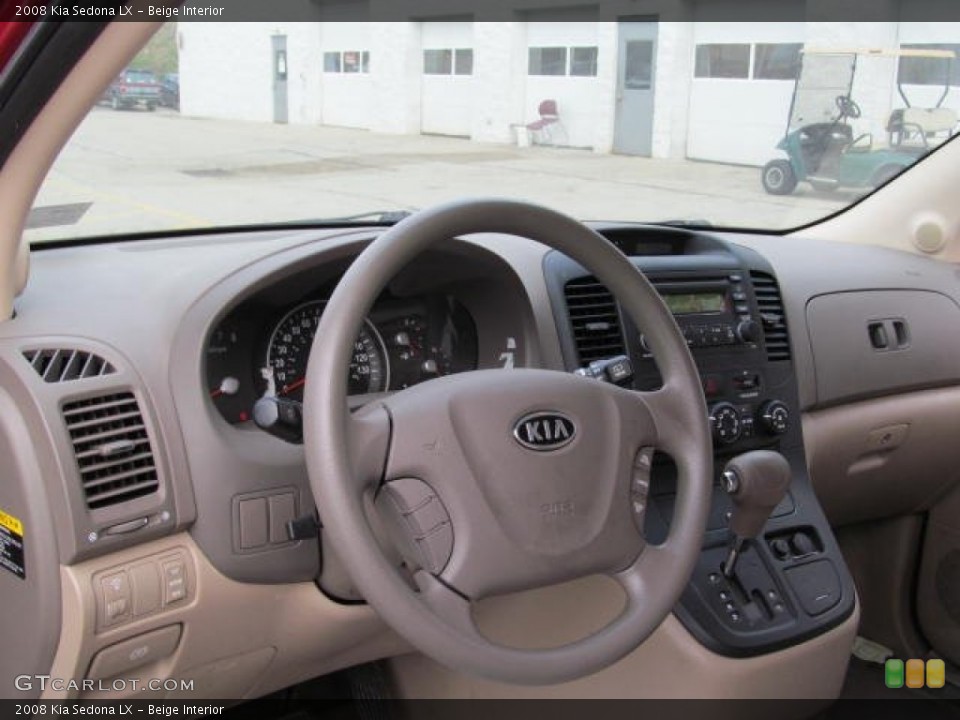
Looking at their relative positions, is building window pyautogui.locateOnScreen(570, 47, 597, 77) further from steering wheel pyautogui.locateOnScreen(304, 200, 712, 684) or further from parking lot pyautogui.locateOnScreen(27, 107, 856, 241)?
steering wheel pyautogui.locateOnScreen(304, 200, 712, 684)

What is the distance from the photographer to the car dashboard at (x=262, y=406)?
1.59m

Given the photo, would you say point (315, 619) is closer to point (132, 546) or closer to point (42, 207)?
point (132, 546)

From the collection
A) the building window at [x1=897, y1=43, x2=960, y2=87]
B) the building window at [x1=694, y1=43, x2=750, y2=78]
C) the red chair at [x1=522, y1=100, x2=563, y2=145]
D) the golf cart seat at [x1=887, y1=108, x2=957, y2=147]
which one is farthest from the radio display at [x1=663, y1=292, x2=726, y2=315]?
the building window at [x1=694, y1=43, x2=750, y2=78]

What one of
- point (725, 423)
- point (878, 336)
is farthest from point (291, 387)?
point (878, 336)

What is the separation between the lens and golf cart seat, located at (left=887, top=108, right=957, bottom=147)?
10.2 feet

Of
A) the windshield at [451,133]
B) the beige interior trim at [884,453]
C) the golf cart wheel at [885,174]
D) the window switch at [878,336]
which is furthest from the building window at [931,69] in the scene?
the beige interior trim at [884,453]

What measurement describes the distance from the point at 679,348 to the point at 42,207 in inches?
43.8

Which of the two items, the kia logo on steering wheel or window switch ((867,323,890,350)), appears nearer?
the kia logo on steering wheel

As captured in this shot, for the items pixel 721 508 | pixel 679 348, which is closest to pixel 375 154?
pixel 721 508

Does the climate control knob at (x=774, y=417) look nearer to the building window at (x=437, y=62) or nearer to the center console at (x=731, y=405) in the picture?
the center console at (x=731, y=405)

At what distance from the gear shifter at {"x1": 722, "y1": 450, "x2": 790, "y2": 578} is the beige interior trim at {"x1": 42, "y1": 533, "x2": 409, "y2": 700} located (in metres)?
0.73

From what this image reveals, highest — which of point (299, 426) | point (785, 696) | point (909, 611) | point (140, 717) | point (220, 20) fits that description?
point (220, 20)

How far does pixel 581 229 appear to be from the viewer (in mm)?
1619

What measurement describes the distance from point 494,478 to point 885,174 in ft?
7.27
